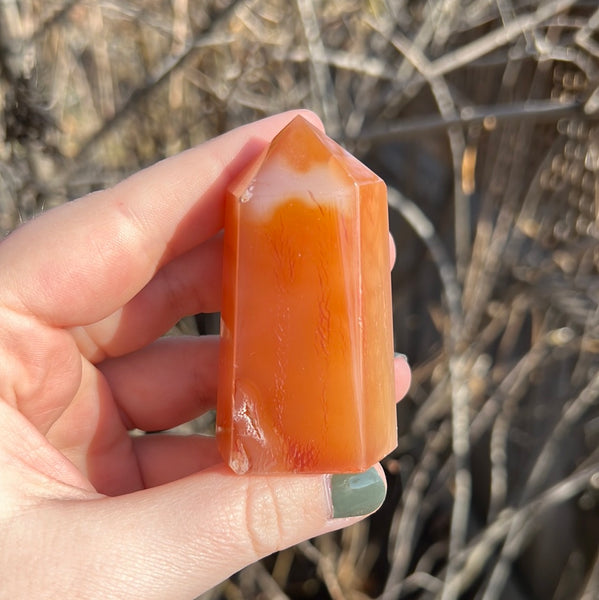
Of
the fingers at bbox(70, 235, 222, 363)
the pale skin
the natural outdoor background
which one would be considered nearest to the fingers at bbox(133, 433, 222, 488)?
the pale skin

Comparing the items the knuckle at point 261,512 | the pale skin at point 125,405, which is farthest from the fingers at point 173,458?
the knuckle at point 261,512

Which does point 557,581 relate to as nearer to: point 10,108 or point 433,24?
point 433,24

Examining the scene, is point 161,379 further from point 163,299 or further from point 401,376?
point 401,376

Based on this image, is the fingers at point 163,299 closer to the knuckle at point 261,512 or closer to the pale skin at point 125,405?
the pale skin at point 125,405

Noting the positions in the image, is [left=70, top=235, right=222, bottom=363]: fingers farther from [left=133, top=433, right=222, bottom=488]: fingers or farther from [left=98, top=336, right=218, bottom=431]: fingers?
[left=133, top=433, right=222, bottom=488]: fingers

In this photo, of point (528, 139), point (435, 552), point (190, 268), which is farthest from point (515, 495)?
point (190, 268)

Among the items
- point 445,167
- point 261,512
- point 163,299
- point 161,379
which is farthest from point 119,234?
point 445,167
